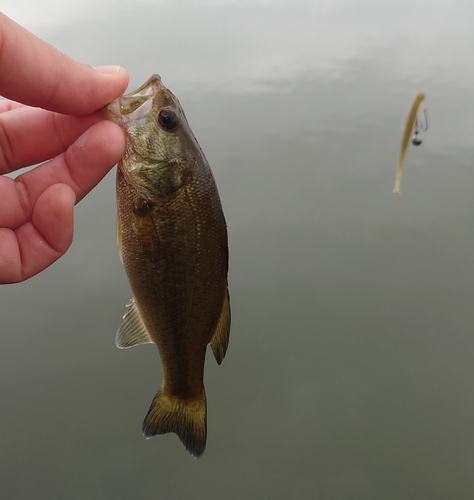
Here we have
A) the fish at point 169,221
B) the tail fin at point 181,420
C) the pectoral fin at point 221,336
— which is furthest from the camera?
the tail fin at point 181,420

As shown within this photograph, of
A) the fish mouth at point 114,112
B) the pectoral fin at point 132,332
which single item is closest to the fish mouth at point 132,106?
the fish mouth at point 114,112

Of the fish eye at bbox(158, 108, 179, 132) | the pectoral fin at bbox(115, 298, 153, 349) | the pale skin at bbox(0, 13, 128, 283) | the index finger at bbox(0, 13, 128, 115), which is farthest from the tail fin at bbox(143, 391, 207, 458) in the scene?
the index finger at bbox(0, 13, 128, 115)

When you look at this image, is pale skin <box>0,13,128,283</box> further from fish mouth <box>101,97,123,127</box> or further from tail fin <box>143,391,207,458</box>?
tail fin <box>143,391,207,458</box>

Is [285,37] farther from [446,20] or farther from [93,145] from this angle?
[93,145]

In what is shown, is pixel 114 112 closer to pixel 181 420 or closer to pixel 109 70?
pixel 109 70

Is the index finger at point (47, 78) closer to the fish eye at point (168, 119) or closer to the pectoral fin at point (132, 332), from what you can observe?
the fish eye at point (168, 119)

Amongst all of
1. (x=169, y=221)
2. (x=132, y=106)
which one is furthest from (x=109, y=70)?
(x=169, y=221)

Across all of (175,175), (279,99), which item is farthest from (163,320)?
(279,99)
